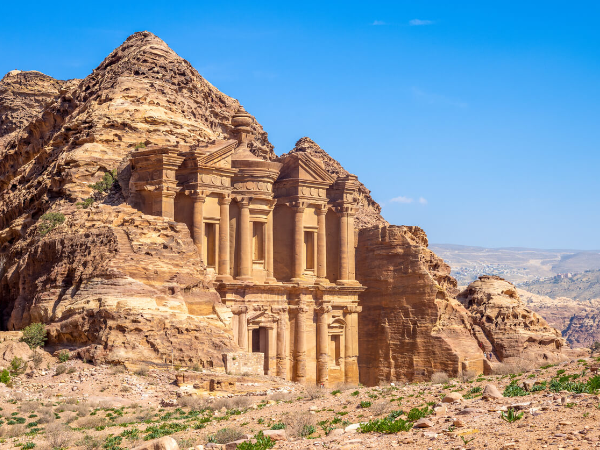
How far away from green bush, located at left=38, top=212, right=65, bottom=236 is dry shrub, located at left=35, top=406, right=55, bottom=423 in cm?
1788

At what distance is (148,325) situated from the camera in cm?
4222

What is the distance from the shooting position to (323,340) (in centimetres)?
6081

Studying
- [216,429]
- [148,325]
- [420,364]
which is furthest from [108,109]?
[216,429]

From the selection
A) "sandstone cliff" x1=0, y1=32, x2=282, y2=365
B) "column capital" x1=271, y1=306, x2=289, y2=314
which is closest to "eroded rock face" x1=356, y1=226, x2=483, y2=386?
"column capital" x1=271, y1=306, x2=289, y2=314

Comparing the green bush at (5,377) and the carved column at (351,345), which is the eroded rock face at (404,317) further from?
the green bush at (5,377)

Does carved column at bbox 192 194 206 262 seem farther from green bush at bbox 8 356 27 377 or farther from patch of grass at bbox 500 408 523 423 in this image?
patch of grass at bbox 500 408 523 423

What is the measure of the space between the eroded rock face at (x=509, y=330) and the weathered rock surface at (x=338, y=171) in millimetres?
16379

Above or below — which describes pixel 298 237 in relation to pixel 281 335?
above

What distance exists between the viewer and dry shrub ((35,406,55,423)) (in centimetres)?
3195

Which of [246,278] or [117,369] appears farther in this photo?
[246,278]

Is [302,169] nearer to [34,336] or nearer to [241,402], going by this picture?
[34,336]

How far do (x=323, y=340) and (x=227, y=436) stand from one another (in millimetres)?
34971

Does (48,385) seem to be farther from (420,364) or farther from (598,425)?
(420,364)

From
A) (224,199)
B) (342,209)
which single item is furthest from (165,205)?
(342,209)
